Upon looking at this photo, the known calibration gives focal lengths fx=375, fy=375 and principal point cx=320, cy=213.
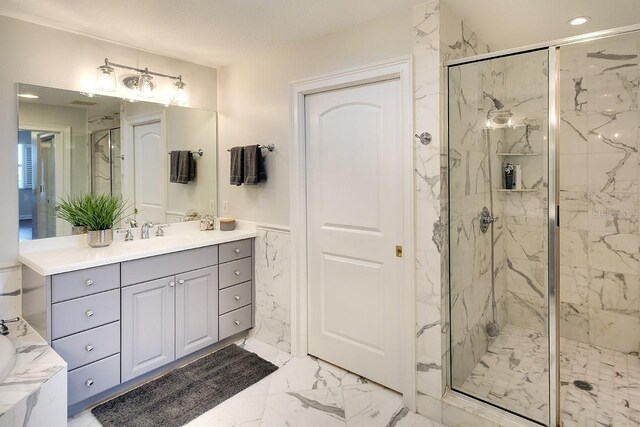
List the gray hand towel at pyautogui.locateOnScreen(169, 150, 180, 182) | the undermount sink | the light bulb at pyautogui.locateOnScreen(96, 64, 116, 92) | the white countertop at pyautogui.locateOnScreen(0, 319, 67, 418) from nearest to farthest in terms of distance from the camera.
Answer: the white countertop at pyautogui.locateOnScreen(0, 319, 67, 418) → the undermount sink → the light bulb at pyautogui.locateOnScreen(96, 64, 116, 92) → the gray hand towel at pyautogui.locateOnScreen(169, 150, 180, 182)

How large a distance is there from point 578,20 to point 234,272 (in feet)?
9.40

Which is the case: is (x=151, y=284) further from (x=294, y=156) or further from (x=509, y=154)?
(x=509, y=154)

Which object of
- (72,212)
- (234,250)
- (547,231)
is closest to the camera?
(547,231)

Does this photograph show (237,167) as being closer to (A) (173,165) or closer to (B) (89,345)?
(A) (173,165)

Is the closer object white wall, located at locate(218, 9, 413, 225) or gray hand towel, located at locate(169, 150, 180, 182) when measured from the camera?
white wall, located at locate(218, 9, 413, 225)

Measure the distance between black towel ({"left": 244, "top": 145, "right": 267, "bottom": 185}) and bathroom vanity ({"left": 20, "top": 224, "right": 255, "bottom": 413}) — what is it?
1.52 ft

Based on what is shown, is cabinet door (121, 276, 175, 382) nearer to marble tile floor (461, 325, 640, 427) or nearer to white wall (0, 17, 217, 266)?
white wall (0, 17, 217, 266)

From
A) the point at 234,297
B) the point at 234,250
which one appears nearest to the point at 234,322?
the point at 234,297

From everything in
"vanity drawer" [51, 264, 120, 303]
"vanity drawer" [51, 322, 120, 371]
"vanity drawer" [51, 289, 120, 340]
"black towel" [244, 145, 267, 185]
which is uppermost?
"black towel" [244, 145, 267, 185]

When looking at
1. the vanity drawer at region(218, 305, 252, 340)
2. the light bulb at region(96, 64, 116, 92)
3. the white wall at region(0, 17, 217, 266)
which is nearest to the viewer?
the white wall at region(0, 17, 217, 266)

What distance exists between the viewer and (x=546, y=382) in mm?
1996

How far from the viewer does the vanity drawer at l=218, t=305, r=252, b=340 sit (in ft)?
9.48

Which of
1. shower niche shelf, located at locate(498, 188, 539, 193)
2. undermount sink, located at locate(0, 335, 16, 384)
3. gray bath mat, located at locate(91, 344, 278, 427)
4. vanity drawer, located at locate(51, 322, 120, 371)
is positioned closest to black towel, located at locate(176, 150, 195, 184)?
vanity drawer, located at locate(51, 322, 120, 371)

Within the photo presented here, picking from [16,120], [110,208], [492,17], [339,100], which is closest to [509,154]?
[492,17]
